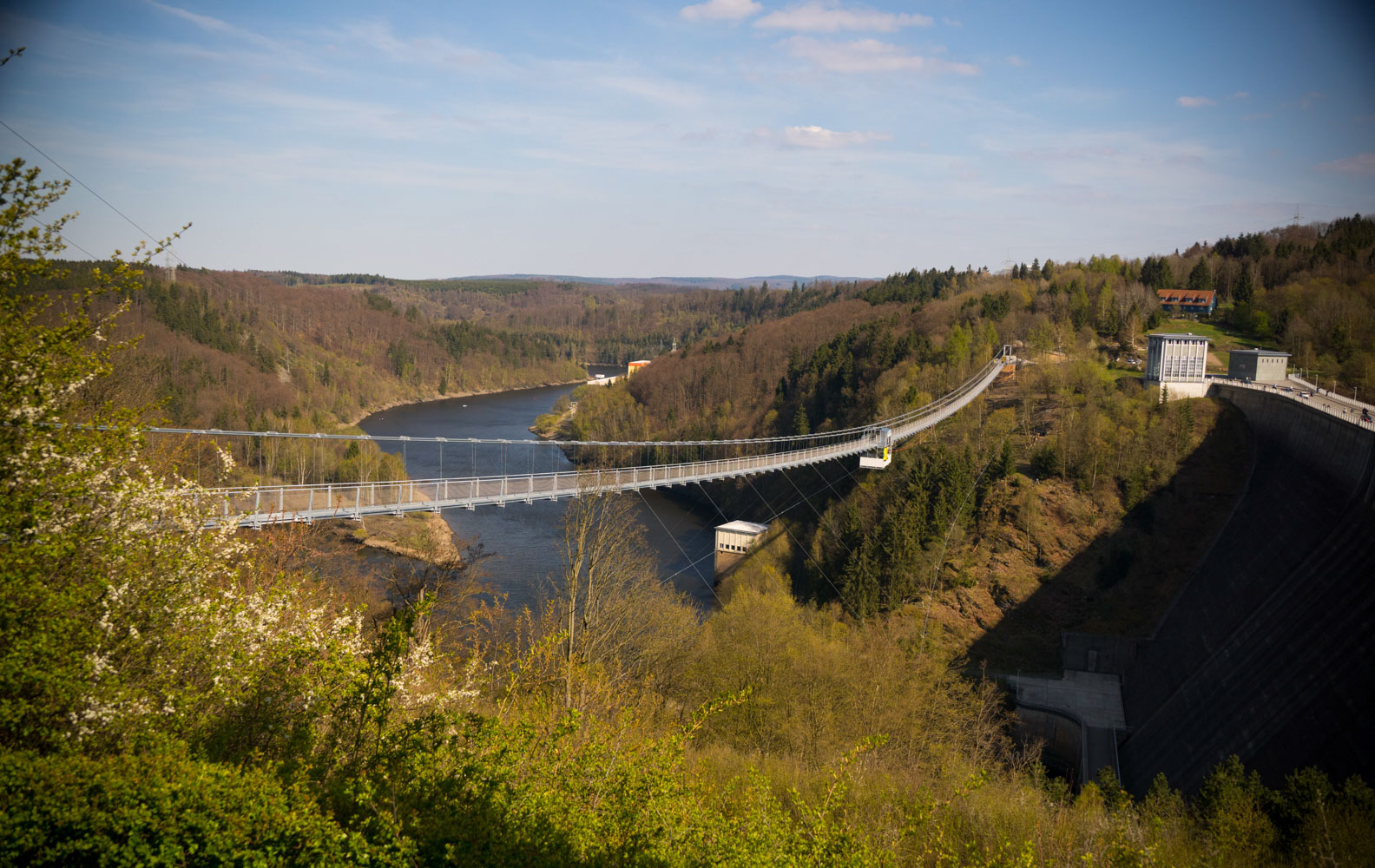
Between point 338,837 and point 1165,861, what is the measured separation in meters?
5.41

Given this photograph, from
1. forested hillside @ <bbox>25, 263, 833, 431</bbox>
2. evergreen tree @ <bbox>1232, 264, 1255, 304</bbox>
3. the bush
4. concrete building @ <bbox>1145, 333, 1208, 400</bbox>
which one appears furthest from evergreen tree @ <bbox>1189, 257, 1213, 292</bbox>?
the bush

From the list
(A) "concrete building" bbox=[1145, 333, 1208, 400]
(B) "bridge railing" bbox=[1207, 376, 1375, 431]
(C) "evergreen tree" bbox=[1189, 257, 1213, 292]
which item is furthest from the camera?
(C) "evergreen tree" bbox=[1189, 257, 1213, 292]

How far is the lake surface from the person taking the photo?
839 inches

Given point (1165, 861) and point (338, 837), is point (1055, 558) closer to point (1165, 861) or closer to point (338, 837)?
point (1165, 861)

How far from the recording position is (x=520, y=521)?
1062 inches

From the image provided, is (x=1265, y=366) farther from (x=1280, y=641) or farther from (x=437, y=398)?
(x=437, y=398)

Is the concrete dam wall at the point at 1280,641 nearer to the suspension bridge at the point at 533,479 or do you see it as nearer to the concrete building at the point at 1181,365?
the concrete building at the point at 1181,365

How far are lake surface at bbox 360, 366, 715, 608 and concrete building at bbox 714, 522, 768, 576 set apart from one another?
70 centimetres

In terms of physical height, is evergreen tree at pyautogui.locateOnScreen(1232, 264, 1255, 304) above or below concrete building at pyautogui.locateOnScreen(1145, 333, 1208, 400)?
above

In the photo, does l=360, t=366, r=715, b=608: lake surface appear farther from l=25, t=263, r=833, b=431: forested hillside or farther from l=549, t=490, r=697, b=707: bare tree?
l=25, t=263, r=833, b=431: forested hillside

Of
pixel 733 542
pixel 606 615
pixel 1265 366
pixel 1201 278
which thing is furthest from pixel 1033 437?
A: pixel 1201 278

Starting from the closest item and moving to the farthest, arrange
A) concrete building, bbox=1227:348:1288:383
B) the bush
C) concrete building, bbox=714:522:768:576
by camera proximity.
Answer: the bush → concrete building, bbox=1227:348:1288:383 → concrete building, bbox=714:522:768:576

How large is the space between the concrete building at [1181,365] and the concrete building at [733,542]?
507 inches

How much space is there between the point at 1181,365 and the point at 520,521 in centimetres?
2094
